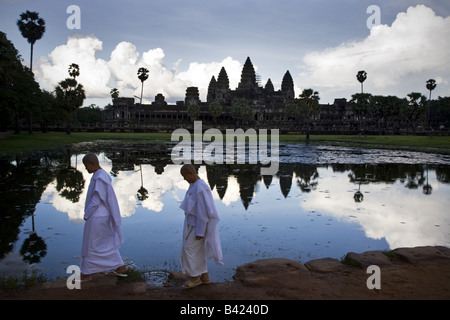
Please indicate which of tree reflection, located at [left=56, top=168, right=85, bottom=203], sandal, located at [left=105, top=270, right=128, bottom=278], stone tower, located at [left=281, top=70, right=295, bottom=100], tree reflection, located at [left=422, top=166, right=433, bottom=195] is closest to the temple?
stone tower, located at [left=281, top=70, right=295, bottom=100]

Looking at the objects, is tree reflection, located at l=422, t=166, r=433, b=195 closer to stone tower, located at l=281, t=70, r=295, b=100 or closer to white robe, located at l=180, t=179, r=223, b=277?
white robe, located at l=180, t=179, r=223, b=277

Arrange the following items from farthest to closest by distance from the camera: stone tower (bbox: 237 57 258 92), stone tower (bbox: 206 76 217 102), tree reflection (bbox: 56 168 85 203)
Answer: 1. stone tower (bbox: 206 76 217 102)
2. stone tower (bbox: 237 57 258 92)
3. tree reflection (bbox: 56 168 85 203)

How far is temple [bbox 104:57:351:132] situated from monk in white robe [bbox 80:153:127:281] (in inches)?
3354

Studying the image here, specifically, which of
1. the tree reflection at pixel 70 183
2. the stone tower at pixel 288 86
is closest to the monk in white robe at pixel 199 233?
the tree reflection at pixel 70 183

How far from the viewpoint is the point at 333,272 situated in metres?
5.64

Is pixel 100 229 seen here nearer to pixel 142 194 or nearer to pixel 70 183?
pixel 142 194

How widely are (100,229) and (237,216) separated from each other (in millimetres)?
4620

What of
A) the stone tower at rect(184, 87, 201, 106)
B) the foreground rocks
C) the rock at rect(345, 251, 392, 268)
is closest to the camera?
the foreground rocks

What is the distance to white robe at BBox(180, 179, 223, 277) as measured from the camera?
5195 millimetres

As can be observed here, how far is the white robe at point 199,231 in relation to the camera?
5.20 metres

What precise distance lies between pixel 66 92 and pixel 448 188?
177 ft

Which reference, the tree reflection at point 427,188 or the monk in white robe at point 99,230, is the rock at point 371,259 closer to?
the monk in white robe at point 99,230
